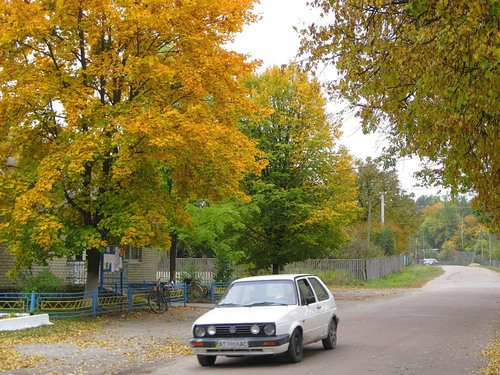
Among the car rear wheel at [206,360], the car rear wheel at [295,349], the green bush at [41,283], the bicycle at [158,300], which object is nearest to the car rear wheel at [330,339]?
the car rear wheel at [295,349]

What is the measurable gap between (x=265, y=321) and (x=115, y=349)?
14.7 feet

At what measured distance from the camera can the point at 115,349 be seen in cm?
1356

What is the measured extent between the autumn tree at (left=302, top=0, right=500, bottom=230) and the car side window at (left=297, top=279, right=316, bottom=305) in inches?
145

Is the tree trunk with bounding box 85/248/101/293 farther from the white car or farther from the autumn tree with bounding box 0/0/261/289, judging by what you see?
the white car

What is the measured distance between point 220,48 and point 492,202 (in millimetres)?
12538

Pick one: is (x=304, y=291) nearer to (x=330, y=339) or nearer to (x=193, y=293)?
(x=330, y=339)

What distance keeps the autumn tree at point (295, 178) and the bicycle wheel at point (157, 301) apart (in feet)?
27.3

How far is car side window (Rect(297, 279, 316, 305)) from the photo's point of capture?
12.0m

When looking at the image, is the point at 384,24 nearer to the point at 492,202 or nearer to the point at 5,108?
the point at 492,202

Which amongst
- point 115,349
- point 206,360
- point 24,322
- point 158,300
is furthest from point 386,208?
point 206,360

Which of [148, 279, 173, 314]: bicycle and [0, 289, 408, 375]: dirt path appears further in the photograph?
[148, 279, 173, 314]: bicycle

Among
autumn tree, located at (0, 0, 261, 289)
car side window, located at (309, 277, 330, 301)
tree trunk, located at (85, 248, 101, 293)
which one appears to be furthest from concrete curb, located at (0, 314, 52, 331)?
car side window, located at (309, 277, 330, 301)

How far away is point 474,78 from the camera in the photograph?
772 centimetres

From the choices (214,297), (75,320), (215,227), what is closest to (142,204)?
(75,320)
